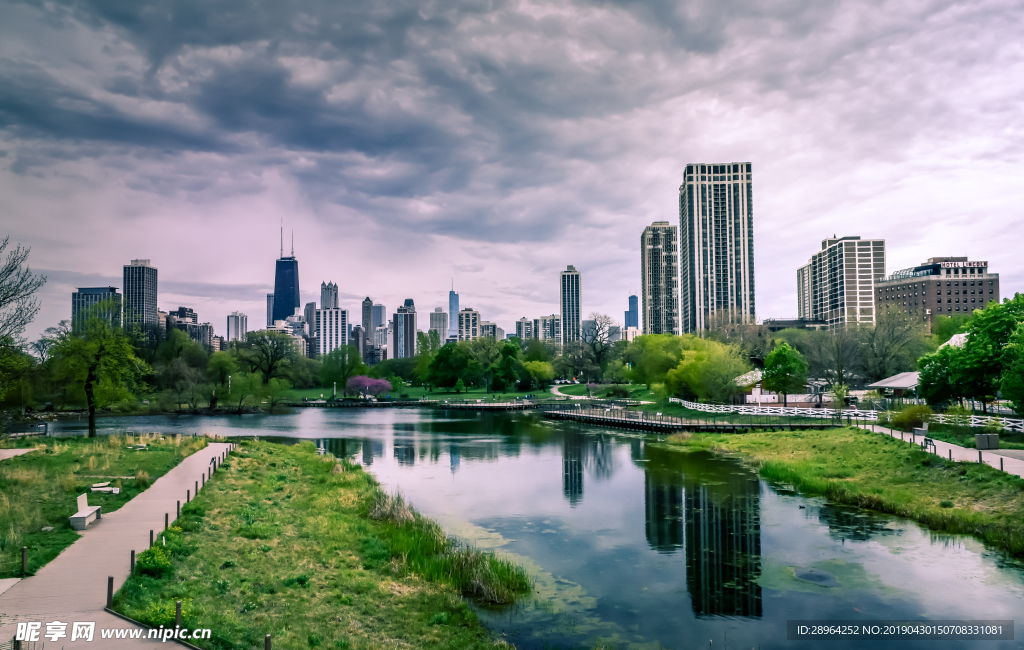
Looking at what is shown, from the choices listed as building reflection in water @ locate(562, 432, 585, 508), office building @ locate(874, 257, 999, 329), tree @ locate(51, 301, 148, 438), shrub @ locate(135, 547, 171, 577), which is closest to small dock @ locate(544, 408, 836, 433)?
building reflection in water @ locate(562, 432, 585, 508)

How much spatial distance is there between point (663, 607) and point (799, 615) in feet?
11.3

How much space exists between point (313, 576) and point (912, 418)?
42039mm

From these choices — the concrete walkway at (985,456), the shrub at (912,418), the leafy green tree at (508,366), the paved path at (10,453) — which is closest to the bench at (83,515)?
the paved path at (10,453)

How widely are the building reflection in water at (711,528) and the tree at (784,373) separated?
30525 millimetres

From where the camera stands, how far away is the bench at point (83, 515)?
15.8 m

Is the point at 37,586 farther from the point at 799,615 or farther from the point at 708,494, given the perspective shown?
the point at 708,494

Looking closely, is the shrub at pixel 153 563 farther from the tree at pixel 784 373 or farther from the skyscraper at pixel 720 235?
the skyscraper at pixel 720 235

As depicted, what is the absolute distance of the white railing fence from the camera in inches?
1430

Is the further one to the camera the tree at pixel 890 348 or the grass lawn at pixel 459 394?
the grass lawn at pixel 459 394

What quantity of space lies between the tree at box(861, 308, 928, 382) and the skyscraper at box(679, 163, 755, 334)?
375 ft

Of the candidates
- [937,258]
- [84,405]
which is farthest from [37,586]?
[937,258]

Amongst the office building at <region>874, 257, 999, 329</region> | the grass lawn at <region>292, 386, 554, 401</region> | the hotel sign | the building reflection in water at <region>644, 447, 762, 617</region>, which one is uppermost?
the hotel sign

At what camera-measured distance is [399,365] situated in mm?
166750

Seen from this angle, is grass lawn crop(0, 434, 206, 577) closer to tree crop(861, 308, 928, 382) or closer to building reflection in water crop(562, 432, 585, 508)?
building reflection in water crop(562, 432, 585, 508)
